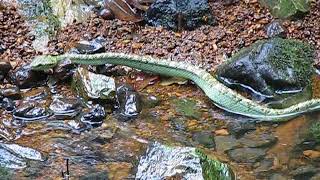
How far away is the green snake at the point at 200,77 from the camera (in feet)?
17.5

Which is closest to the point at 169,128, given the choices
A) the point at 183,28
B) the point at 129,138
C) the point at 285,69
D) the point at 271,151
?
the point at 129,138

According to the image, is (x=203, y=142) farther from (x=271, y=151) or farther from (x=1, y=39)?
(x=1, y=39)

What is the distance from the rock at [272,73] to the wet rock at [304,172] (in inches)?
45.8

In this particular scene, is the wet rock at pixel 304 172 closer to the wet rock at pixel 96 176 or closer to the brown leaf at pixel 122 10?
the wet rock at pixel 96 176

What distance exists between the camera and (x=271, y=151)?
4.72 meters

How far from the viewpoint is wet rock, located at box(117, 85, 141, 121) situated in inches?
212

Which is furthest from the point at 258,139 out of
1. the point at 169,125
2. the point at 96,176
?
the point at 96,176

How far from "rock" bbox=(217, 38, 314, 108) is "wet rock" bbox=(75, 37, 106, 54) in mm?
1255

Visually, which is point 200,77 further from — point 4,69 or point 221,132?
point 4,69

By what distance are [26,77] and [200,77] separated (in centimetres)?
161

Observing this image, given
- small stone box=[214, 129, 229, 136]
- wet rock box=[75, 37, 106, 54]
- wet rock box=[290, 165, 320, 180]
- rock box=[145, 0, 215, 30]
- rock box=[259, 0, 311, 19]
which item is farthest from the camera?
rock box=[259, 0, 311, 19]

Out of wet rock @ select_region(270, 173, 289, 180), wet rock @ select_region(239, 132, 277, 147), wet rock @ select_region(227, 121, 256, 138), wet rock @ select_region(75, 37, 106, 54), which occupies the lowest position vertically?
wet rock @ select_region(270, 173, 289, 180)

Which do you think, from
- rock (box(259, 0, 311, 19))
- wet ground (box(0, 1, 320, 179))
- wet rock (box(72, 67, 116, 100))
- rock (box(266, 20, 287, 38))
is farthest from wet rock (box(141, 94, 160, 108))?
rock (box(259, 0, 311, 19))

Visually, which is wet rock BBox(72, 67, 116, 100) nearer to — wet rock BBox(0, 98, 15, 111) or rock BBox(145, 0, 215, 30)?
wet rock BBox(0, 98, 15, 111)
